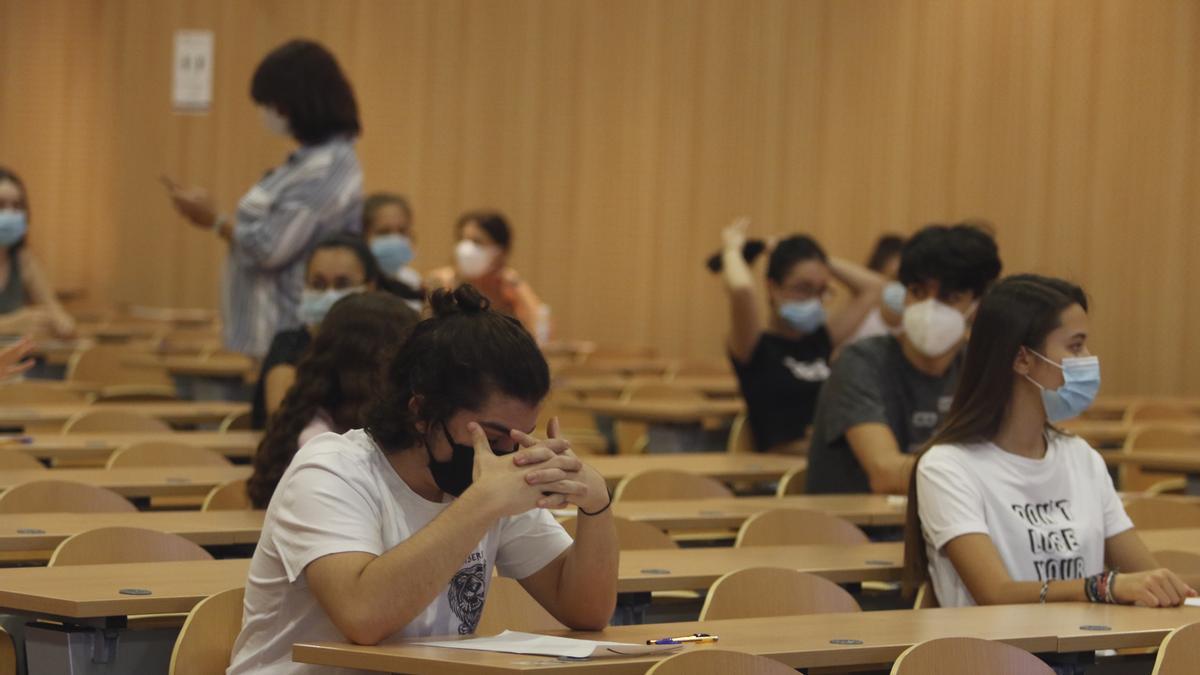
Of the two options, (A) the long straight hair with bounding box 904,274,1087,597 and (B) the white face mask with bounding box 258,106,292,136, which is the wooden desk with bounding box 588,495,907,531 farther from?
(B) the white face mask with bounding box 258,106,292,136

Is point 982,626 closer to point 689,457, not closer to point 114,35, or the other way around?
point 689,457

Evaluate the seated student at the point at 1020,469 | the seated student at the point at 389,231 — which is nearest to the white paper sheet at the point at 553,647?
the seated student at the point at 1020,469

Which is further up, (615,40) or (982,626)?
(615,40)

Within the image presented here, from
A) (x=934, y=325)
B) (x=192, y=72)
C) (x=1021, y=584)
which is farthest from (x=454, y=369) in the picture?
(x=192, y=72)

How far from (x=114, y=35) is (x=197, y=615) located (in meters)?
10.3

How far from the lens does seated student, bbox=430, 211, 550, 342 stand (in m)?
8.52

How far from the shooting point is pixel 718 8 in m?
10.8

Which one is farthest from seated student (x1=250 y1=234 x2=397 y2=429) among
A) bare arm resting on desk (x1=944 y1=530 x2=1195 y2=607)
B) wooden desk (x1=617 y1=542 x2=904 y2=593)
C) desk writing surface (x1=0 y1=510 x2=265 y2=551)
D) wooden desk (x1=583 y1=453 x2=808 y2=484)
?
bare arm resting on desk (x1=944 y1=530 x2=1195 y2=607)

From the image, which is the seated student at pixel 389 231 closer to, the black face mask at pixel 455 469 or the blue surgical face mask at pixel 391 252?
Answer: the blue surgical face mask at pixel 391 252

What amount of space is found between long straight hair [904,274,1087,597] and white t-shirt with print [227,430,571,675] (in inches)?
Answer: 51.9

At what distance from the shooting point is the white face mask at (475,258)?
8.51 m

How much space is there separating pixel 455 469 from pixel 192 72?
991 cm

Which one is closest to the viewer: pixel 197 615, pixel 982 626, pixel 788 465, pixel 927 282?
pixel 197 615

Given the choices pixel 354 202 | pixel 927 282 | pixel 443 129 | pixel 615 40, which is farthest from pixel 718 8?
pixel 927 282
